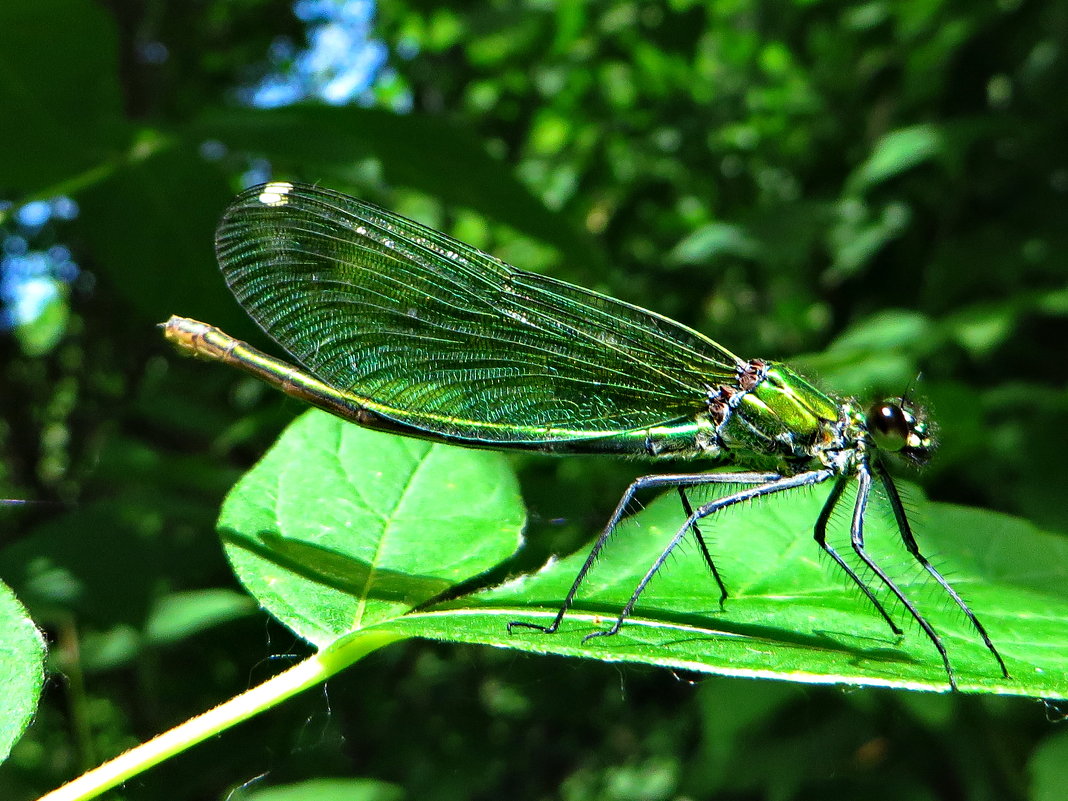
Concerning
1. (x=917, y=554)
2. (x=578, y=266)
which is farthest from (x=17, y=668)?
(x=578, y=266)

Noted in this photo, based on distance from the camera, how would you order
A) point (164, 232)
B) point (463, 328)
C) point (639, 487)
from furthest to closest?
point (164, 232)
point (463, 328)
point (639, 487)

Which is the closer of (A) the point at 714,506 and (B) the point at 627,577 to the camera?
(B) the point at 627,577

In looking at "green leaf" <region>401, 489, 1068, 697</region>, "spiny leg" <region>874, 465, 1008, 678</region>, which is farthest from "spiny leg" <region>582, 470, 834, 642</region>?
"spiny leg" <region>874, 465, 1008, 678</region>

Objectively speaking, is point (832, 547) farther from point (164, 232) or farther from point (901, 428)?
point (164, 232)

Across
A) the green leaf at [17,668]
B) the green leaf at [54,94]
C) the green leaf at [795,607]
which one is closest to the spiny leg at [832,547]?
the green leaf at [795,607]

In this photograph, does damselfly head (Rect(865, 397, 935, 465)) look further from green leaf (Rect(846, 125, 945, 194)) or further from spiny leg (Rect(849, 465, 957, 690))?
green leaf (Rect(846, 125, 945, 194))
